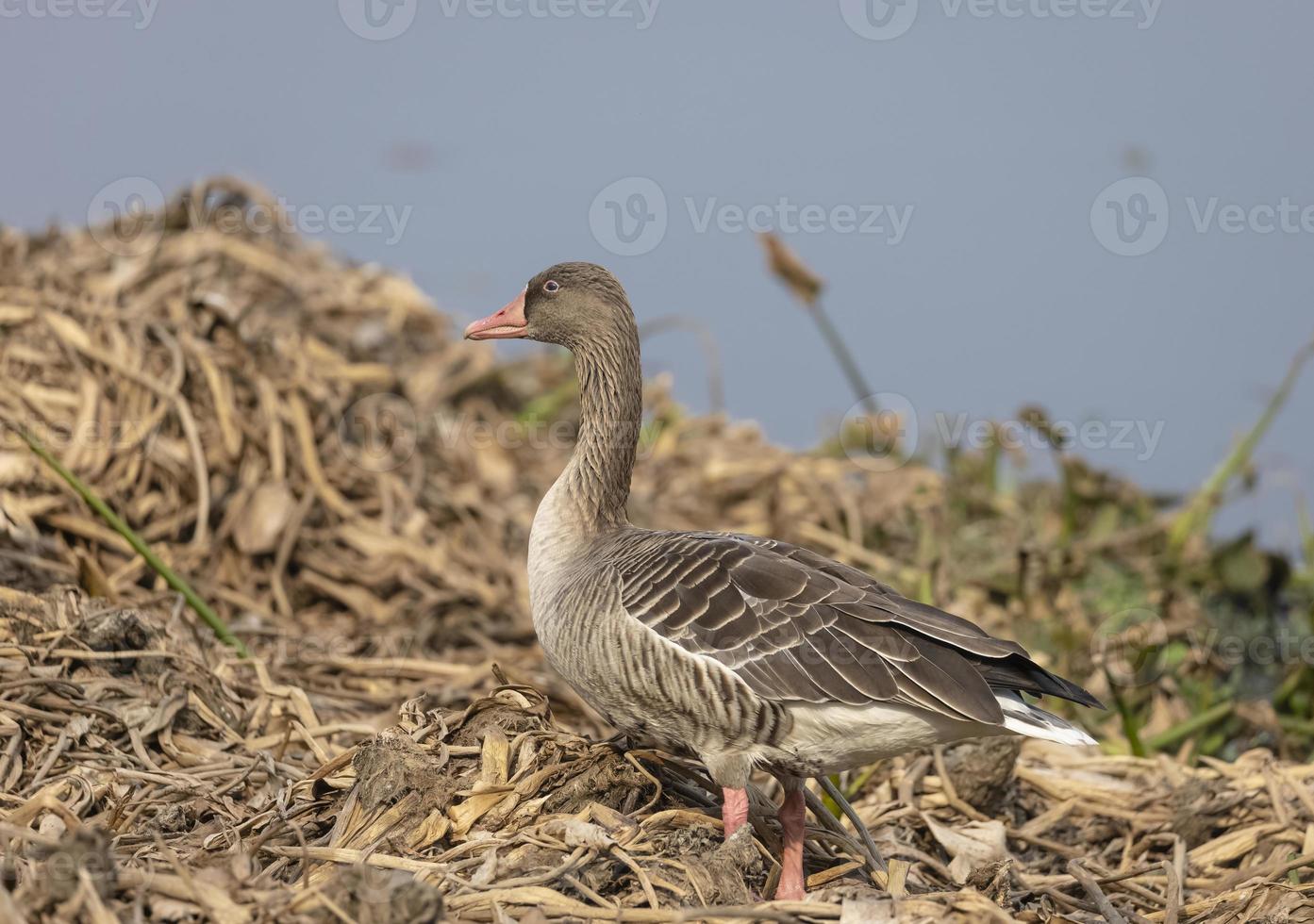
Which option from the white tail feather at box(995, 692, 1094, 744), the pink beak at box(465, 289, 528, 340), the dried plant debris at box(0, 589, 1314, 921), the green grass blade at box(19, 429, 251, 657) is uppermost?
the pink beak at box(465, 289, 528, 340)

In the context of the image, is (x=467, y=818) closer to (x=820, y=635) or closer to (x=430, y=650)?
(x=820, y=635)

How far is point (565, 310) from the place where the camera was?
5625mm

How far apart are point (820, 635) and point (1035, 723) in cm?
72

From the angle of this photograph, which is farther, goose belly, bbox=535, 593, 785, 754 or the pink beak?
the pink beak

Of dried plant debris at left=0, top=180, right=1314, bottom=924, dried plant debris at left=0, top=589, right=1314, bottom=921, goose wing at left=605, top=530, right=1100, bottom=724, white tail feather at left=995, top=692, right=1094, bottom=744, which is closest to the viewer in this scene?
dried plant debris at left=0, top=589, right=1314, bottom=921

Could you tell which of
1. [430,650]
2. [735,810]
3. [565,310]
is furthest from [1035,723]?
[430,650]

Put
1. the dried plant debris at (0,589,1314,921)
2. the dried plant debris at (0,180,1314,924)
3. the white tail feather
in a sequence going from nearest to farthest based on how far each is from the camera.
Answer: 1. the dried plant debris at (0,589,1314,921)
2. the dried plant debris at (0,180,1314,924)
3. the white tail feather

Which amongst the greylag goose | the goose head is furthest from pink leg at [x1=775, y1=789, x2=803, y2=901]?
the goose head

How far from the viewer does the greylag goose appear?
4250 millimetres

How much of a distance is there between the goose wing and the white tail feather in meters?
0.06

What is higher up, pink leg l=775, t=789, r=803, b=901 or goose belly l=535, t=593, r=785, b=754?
goose belly l=535, t=593, r=785, b=754

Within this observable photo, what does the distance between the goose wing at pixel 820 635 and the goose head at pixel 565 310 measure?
4.22ft

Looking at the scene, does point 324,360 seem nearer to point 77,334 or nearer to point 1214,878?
point 77,334

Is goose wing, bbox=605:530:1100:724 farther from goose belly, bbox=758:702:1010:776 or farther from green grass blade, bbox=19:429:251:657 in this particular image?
green grass blade, bbox=19:429:251:657
